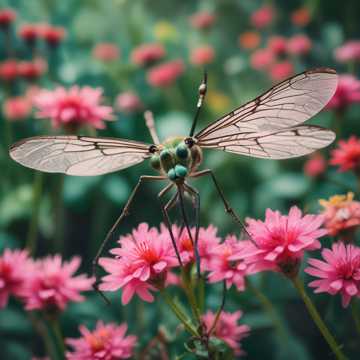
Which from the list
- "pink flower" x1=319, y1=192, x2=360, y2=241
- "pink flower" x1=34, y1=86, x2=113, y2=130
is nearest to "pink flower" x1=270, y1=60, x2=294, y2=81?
"pink flower" x1=34, y1=86, x2=113, y2=130

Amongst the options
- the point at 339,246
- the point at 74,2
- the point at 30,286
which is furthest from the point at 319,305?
the point at 74,2

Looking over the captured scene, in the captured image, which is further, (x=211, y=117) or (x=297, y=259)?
(x=211, y=117)

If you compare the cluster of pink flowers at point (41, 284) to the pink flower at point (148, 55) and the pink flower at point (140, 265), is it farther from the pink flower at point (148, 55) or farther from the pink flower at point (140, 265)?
the pink flower at point (148, 55)

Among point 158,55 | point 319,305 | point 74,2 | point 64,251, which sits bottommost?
point 319,305

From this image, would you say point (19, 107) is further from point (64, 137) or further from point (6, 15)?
point (64, 137)

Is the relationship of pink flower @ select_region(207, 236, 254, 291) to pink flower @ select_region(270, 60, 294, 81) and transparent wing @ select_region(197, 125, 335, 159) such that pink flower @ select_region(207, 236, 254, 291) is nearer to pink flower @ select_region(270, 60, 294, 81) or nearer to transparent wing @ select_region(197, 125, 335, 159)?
transparent wing @ select_region(197, 125, 335, 159)

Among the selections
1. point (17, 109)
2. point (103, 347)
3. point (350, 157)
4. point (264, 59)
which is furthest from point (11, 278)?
point (264, 59)
